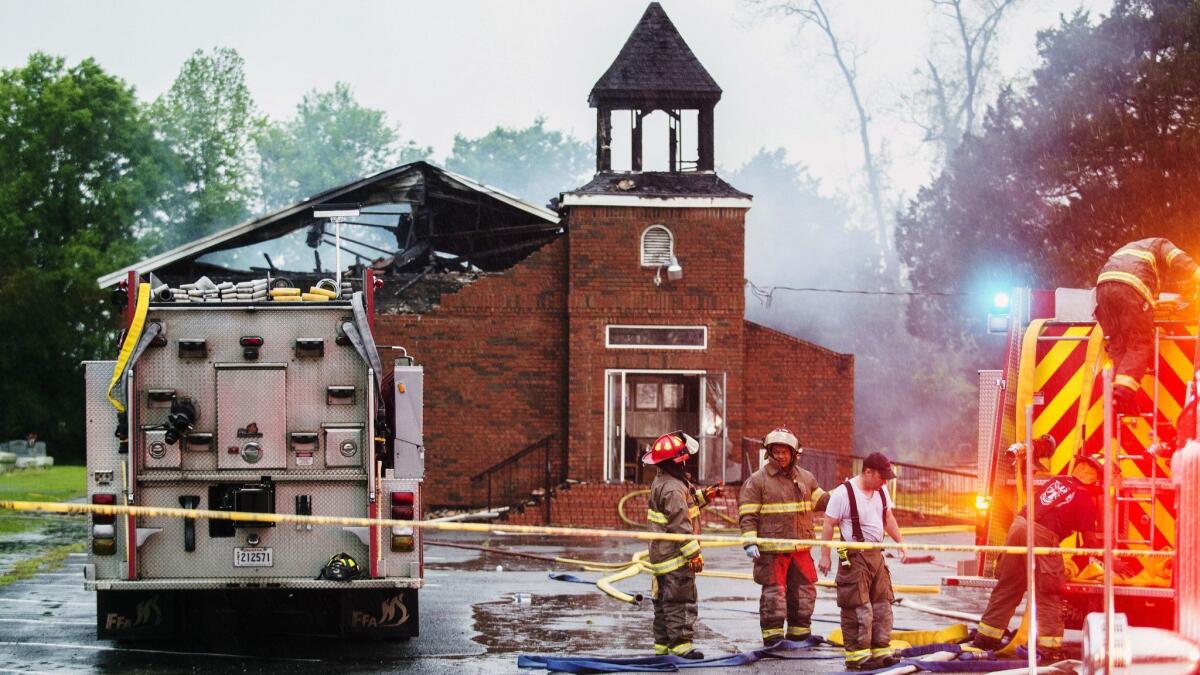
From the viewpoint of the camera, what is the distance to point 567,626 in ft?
47.5

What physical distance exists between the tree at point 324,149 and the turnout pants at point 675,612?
263ft

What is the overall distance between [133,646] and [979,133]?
4670 cm

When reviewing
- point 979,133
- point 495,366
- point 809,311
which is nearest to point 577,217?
point 495,366

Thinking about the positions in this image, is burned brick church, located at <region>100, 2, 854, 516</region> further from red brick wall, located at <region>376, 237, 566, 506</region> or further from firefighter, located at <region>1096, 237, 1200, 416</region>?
firefighter, located at <region>1096, 237, 1200, 416</region>

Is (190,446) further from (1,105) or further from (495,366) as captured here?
(1,105)

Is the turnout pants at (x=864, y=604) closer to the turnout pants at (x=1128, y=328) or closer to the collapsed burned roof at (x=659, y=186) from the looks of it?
the turnout pants at (x=1128, y=328)

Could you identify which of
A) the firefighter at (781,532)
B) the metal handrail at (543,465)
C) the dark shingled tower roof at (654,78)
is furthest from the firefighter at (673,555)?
the dark shingled tower roof at (654,78)

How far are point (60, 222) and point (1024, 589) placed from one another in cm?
4552

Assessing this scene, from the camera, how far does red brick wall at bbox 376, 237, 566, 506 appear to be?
98.4 ft

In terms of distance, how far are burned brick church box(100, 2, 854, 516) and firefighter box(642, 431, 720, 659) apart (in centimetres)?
1622

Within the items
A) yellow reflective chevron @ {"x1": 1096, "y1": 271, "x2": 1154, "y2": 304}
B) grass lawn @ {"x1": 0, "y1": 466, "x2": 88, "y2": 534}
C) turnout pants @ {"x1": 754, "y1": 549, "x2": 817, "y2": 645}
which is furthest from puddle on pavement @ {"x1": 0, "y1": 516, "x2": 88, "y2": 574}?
yellow reflective chevron @ {"x1": 1096, "y1": 271, "x2": 1154, "y2": 304}

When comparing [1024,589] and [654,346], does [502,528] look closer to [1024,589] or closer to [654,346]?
[1024,589]

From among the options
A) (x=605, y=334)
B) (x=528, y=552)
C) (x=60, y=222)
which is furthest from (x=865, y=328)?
(x=528, y=552)

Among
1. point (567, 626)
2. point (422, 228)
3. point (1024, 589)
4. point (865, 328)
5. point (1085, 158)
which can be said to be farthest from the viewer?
point (865, 328)
